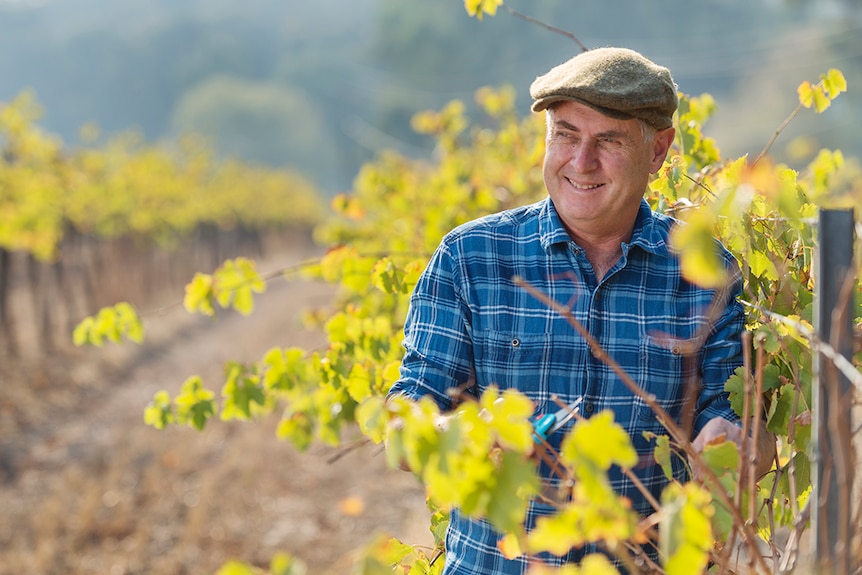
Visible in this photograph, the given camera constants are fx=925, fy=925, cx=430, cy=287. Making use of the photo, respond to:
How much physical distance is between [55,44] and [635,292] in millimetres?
131433

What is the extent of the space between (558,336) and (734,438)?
0.42 m

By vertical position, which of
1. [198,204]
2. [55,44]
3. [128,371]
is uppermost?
[55,44]

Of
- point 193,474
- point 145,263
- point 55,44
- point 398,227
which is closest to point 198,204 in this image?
point 145,263

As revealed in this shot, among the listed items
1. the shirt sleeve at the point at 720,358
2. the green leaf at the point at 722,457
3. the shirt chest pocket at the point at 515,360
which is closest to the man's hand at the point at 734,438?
the green leaf at the point at 722,457

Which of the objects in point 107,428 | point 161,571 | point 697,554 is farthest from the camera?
point 107,428

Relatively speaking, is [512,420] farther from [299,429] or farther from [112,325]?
[112,325]

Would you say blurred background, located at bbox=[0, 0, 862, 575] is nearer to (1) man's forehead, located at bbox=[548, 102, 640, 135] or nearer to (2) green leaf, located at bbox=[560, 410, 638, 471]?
(1) man's forehead, located at bbox=[548, 102, 640, 135]

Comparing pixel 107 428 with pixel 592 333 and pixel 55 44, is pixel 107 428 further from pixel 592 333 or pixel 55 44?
pixel 55 44

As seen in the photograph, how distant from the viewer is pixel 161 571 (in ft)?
17.1

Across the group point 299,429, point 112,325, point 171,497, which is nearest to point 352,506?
point 171,497

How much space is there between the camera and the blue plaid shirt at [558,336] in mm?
1777

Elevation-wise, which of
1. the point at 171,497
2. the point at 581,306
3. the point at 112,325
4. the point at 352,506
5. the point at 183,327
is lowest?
the point at 183,327

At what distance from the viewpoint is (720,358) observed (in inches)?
70.4

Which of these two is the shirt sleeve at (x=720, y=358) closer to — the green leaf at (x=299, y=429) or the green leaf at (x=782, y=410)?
the green leaf at (x=782, y=410)
